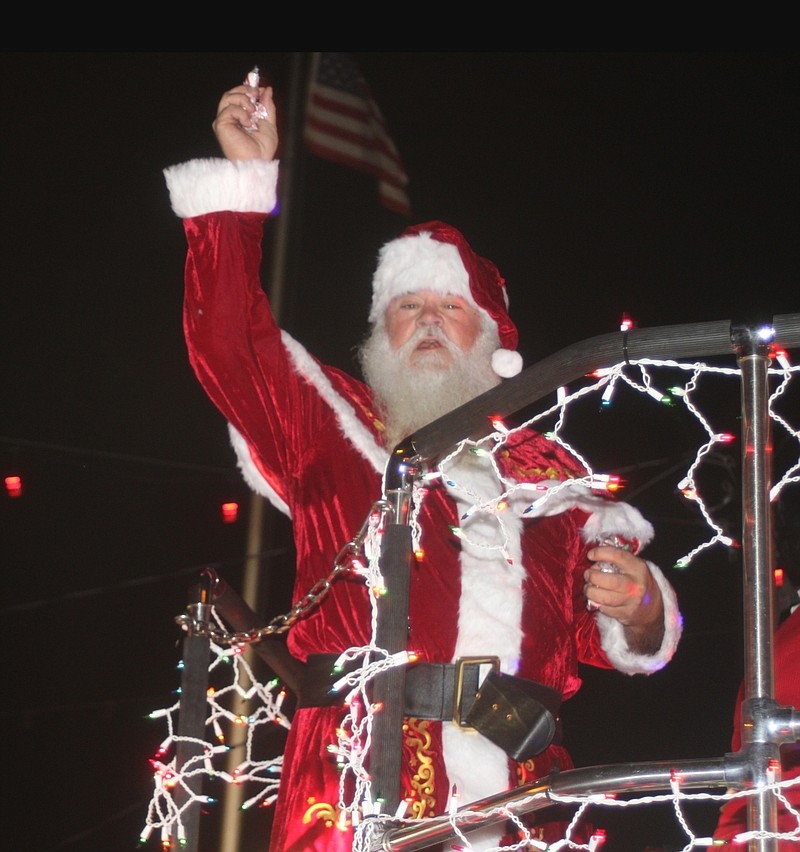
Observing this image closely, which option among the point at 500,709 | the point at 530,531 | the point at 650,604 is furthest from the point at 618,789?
the point at 530,531

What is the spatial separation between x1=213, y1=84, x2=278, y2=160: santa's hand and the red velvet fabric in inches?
5.2

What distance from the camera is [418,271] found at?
246cm

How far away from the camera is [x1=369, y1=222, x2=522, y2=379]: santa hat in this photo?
2.43 metres

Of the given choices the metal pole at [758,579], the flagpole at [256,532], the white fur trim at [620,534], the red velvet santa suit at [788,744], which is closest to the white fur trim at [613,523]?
the white fur trim at [620,534]

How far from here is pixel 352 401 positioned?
7.22 ft

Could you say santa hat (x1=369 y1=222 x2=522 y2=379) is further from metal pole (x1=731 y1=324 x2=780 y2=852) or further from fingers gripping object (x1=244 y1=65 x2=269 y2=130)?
metal pole (x1=731 y1=324 x2=780 y2=852)

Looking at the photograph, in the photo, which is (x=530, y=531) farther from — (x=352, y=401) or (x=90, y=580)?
(x=90, y=580)

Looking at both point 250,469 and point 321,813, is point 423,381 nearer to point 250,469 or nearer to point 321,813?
point 250,469

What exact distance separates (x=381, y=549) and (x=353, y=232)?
2.65 meters

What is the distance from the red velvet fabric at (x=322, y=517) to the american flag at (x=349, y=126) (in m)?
1.88

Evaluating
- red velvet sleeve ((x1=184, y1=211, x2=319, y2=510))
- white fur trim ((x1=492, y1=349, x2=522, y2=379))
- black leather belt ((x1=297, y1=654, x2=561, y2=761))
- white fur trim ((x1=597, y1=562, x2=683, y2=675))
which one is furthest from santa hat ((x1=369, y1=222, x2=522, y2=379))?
black leather belt ((x1=297, y1=654, x2=561, y2=761))

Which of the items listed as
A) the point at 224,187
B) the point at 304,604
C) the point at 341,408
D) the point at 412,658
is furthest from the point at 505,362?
the point at 412,658

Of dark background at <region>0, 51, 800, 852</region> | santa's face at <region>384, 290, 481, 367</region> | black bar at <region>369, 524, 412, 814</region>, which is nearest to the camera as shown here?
black bar at <region>369, 524, 412, 814</region>

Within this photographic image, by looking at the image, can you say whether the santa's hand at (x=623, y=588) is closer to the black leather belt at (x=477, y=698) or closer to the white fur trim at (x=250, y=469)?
the black leather belt at (x=477, y=698)
